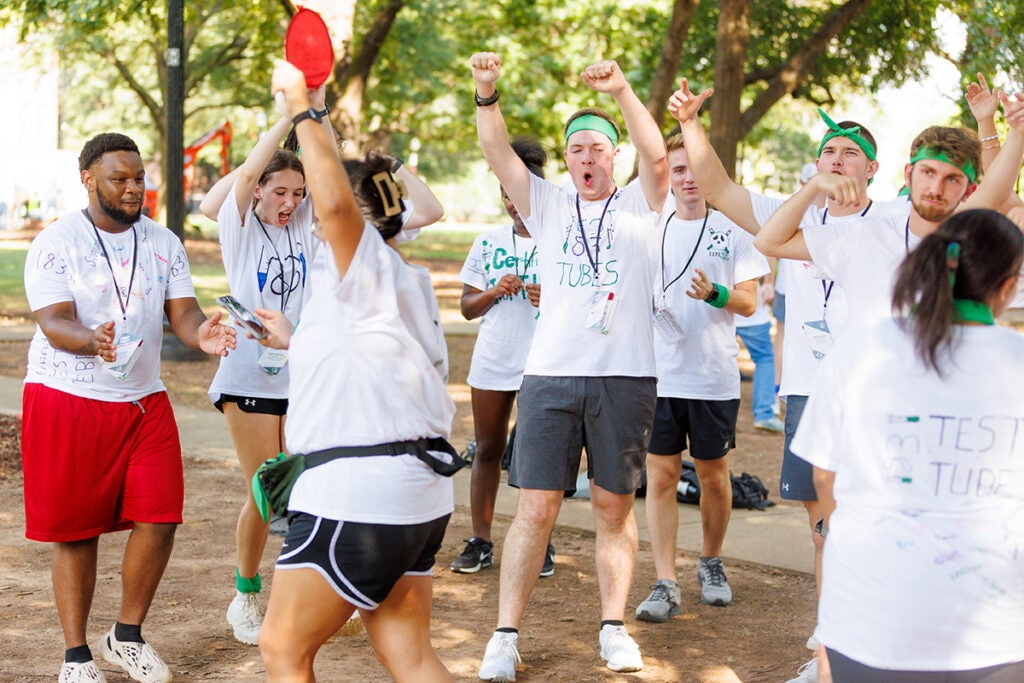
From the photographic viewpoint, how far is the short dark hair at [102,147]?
4.89m

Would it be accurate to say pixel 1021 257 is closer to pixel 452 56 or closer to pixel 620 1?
pixel 620 1

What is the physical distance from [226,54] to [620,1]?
55.2 feet

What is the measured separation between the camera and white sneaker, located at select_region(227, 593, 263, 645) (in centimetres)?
545

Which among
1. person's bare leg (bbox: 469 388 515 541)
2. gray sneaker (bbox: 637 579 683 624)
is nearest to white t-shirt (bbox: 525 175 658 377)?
gray sneaker (bbox: 637 579 683 624)

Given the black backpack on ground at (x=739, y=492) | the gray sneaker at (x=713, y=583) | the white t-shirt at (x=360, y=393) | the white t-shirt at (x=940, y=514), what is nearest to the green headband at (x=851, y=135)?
the gray sneaker at (x=713, y=583)

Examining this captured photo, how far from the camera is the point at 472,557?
6.67 m

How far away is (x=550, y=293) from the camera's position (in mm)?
5215

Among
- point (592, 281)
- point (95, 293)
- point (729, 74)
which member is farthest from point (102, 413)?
point (729, 74)

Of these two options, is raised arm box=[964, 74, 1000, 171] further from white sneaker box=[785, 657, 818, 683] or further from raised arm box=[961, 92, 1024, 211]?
white sneaker box=[785, 657, 818, 683]

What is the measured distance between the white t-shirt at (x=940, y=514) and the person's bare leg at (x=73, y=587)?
10.4 ft

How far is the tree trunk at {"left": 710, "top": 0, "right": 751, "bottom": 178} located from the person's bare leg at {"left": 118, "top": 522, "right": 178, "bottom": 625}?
10108 millimetres

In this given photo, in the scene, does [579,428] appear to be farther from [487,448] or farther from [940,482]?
[940,482]

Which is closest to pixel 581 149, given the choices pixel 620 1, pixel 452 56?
pixel 620 1

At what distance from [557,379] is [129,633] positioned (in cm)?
195
